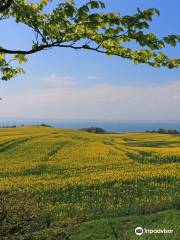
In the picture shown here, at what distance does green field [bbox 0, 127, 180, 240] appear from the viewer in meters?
10.7

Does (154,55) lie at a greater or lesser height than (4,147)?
greater

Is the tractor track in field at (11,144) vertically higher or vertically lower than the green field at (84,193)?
higher

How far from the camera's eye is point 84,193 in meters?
25.3

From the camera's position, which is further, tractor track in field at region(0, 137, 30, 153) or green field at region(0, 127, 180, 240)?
tractor track in field at region(0, 137, 30, 153)

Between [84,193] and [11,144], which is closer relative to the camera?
[84,193]

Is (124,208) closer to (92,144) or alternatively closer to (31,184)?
(31,184)

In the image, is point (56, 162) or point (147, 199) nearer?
point (147, 199)

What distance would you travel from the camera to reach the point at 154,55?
9.49m

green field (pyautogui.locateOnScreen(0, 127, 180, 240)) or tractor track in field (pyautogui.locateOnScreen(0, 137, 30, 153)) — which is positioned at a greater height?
tractor track in field (pyautogui.locateOnScreen(0, 137, 30, 153))

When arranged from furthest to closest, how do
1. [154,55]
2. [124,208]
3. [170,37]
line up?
[124,208] < [154,55] < [170,37]

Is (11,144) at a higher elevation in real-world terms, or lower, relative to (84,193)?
higher

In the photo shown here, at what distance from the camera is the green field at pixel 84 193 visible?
1073cm

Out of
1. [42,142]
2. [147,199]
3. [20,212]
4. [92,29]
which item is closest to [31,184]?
[147,199]

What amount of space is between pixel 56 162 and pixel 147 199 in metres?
18.2
